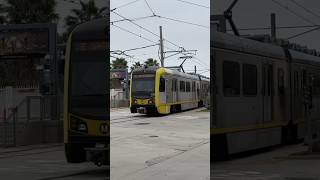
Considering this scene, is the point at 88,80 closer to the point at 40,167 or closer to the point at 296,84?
the point at 296,84

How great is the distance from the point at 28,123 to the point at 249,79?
422 inches

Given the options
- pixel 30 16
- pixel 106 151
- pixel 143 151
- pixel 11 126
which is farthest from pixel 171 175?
pixel 11 126

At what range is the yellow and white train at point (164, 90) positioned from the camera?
417cm

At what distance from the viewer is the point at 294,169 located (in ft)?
15.4

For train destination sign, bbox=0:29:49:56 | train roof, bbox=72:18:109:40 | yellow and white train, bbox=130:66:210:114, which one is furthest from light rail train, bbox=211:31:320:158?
train destination sign, bbox=0:29:49:56

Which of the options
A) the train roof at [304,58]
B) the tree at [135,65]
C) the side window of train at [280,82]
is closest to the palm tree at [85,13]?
the tree at [135,65]

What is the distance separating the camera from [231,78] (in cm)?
450

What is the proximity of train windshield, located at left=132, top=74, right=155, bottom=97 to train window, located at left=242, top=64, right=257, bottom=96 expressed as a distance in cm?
75

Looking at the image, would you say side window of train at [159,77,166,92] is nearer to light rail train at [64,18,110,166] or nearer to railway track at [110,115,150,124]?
railway track at [110,115,150,124]

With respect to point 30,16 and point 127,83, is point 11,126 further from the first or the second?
point 127,83

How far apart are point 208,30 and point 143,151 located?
960mm

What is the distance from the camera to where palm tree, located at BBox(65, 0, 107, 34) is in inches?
208

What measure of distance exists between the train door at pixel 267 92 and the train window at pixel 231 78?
1.27ft

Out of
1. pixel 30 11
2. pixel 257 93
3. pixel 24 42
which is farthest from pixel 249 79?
pixel 24 42
